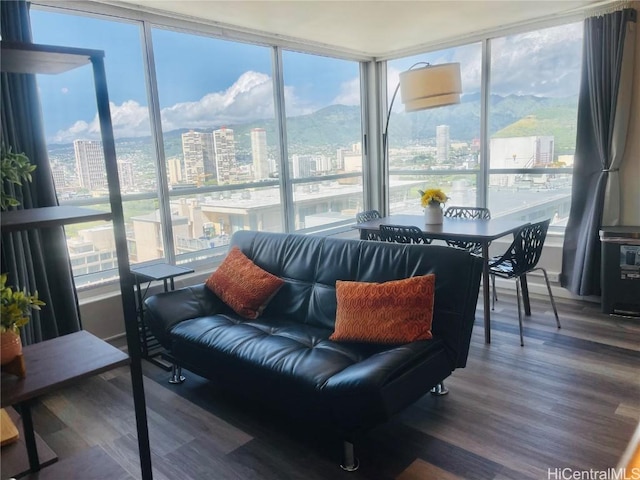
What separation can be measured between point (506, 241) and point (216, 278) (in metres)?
2.95

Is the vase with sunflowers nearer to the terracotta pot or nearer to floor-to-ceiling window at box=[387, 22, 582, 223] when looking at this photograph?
floor-to-ceiling window at box=[387, 22, 582, 223]

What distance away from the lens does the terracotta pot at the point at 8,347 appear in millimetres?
1195

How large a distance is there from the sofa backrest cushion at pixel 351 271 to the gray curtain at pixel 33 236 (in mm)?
1167

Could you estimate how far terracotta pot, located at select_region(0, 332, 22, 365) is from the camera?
1.20 m

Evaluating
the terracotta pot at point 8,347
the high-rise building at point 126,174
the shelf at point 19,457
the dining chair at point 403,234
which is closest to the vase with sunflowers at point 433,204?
the dining chair at point 403,234

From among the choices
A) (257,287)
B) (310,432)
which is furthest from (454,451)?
(257,287)

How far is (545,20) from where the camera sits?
4.12 metres

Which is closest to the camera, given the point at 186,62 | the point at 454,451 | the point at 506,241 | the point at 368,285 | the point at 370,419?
the point at 370,419

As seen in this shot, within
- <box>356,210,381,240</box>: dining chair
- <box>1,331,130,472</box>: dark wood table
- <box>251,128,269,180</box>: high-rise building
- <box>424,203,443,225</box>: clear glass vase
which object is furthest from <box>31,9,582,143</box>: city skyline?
<box>1,331,130,472</box>: dark wood table

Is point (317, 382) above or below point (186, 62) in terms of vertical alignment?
below

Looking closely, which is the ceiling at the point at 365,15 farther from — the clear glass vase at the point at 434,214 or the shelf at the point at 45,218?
the shelf at the point at 45,218

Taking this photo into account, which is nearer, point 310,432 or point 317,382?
point 317,382

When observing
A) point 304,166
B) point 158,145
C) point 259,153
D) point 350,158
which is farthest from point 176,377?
point 350,158

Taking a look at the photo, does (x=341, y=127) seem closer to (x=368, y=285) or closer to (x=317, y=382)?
(x=368, y=285)
